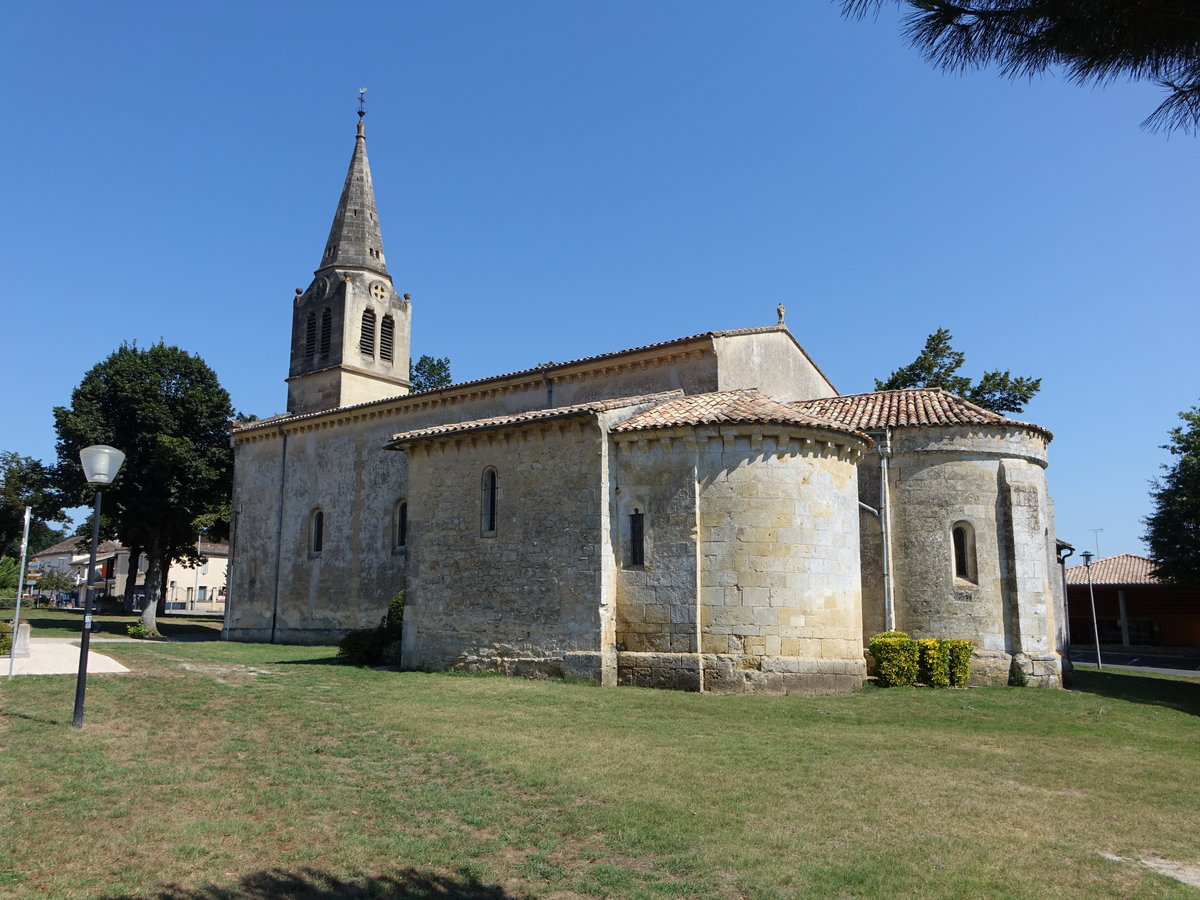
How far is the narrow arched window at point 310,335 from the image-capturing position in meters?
31.2

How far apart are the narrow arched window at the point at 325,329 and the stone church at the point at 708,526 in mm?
7283

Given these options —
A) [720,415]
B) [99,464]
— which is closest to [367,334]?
[720,415]

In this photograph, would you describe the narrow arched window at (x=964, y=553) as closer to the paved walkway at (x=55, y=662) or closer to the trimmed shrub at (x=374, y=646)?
the trimmed shrub at (x=374, y=646)

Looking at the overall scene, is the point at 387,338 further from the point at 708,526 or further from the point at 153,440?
the point at 708,526

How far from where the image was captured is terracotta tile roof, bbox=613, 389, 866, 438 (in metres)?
16.2

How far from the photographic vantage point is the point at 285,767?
898 cm

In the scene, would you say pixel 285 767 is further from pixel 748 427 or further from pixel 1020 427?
pixel 1020 427

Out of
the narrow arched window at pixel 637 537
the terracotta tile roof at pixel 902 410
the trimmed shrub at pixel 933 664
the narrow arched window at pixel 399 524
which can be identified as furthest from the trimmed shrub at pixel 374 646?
the trimmed shrub at pixel 933 664

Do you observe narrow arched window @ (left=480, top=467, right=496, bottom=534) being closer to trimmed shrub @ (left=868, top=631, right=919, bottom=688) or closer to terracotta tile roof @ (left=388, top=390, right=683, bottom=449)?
terracotta tile roof @ (left=388, top=390, right=683, bottom=449)

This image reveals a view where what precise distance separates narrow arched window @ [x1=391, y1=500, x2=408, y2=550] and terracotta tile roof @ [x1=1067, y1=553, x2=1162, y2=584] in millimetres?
38054

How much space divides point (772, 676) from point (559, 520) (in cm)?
512

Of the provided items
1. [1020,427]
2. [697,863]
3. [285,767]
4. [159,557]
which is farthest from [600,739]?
[159,557]

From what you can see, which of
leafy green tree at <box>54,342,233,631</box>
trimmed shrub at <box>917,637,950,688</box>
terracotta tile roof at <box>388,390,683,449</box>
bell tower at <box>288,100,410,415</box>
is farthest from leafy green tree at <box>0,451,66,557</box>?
trimmed shrub at <box>917,637,950,688</box>

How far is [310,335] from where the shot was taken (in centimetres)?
3145
